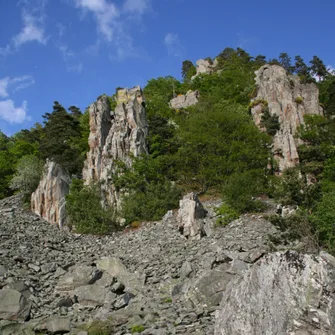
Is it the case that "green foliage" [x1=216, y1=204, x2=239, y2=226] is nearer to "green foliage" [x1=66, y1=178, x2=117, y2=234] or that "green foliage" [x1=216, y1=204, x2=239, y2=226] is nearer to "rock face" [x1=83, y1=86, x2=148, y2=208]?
"green foliage" [x1=66, y1=178, x2=117, y2=234]

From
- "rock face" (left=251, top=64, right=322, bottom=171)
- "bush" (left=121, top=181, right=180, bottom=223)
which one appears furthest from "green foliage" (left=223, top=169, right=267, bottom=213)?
"rock face" (left=251, top=64, right=322, bottom=171)

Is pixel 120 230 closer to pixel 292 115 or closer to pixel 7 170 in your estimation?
pixel 7 170

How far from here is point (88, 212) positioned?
107ft

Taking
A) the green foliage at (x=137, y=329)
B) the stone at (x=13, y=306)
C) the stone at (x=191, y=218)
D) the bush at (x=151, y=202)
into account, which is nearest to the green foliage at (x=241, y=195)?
the stone at (x=191, y=218)

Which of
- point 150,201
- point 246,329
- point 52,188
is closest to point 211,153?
point 150,201

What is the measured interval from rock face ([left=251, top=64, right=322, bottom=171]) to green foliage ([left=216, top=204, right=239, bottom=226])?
22263 mm

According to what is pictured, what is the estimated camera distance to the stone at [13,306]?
14932 millimetres

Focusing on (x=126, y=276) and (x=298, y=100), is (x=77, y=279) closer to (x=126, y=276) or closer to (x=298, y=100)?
(x=126, y=276)

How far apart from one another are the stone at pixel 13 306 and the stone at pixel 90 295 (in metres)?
2.32

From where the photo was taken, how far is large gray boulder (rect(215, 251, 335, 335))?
7.12m

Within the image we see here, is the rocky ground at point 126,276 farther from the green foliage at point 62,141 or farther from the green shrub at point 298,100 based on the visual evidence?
the green shrub at point 298,100

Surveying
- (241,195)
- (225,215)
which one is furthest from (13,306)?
(241,195)

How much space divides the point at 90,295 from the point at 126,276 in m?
2.64

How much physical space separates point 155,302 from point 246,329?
333 inches
